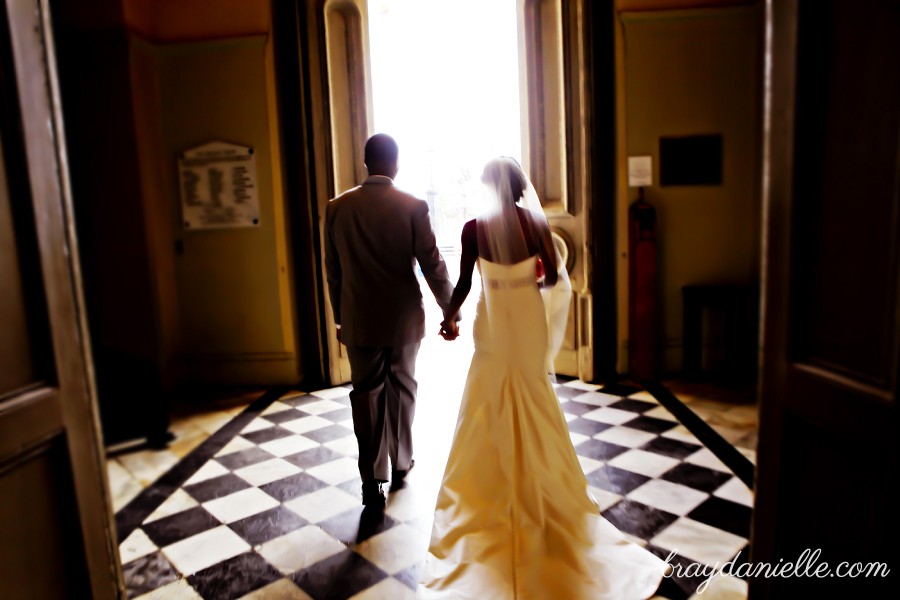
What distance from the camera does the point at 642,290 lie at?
4.62 metres

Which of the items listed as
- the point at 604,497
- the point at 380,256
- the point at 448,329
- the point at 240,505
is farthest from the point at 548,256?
the point at 240,505

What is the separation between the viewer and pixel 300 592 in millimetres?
2066

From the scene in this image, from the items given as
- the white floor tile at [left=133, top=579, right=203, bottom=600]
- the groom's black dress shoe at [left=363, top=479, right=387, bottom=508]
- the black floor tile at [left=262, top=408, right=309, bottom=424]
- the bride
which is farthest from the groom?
the black floor tile at [left=262, top=408, right=309, bottom=424]

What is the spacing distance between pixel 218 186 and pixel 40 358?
13.1 ft

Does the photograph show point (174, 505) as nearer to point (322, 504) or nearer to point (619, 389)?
point (322, 504)

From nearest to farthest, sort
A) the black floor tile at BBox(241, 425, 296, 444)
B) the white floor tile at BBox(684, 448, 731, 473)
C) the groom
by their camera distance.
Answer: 1. the groom
2. the white floor tile at BBox(684, 448, 731, 473)
3. the black floor tile at BBox(241, 425, 296, 444)

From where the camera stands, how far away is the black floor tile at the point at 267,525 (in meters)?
2.49

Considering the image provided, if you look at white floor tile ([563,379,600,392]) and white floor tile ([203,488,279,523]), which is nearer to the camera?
white floor tile ([203,488,279,523])

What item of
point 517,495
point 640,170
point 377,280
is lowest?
point 517,495

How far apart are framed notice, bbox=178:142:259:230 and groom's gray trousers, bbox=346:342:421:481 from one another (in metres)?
2.64

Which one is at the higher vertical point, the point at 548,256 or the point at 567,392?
the point at 548,256

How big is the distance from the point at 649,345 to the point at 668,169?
141cm

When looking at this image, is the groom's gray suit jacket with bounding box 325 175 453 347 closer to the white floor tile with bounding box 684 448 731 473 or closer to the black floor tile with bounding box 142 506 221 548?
the black floor tile with bounding box 142 506 221 548

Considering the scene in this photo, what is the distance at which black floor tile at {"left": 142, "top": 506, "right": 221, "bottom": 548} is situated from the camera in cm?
252
